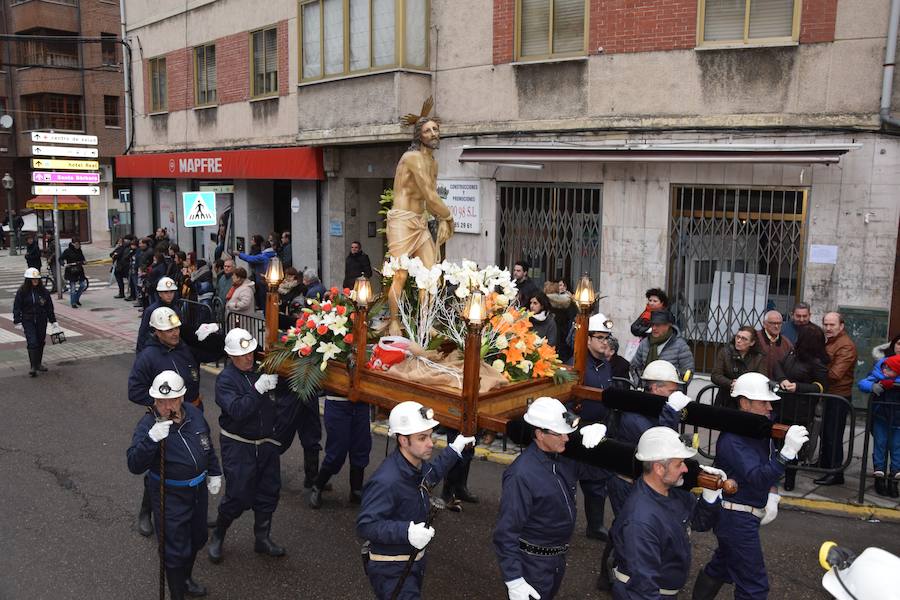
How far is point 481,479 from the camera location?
8.66 metres

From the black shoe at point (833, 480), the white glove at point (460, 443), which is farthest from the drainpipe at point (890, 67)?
the white glove at point (460, 443)

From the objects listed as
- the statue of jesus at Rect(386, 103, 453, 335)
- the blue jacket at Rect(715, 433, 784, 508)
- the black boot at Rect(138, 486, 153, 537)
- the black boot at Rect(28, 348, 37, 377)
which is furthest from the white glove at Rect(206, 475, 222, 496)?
the black boot at Rect(28, 348, 37, 377)

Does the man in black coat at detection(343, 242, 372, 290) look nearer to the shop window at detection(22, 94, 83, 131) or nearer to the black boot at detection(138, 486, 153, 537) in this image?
the black boot at detection(138, 486, 153, 537)

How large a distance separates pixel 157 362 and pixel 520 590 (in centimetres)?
429

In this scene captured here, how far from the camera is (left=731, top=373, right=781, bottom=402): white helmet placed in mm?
5586

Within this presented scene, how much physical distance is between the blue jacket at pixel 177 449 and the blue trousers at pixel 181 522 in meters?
0.14

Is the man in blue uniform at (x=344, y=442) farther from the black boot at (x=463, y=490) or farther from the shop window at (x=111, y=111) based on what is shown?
the shop window at (x=111, y=111)

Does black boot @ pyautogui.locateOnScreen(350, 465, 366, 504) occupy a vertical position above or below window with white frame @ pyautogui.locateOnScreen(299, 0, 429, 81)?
below

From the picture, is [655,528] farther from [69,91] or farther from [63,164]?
[69,91]

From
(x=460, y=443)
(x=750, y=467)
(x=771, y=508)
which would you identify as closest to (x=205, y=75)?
(x=460, y=443)

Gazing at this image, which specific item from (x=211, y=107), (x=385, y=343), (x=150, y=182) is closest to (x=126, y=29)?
(x=150, y=182)

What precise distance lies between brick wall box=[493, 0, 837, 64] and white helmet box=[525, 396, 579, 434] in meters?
8.37

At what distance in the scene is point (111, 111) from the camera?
4231 cm

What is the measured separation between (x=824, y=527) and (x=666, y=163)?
6.19 m
